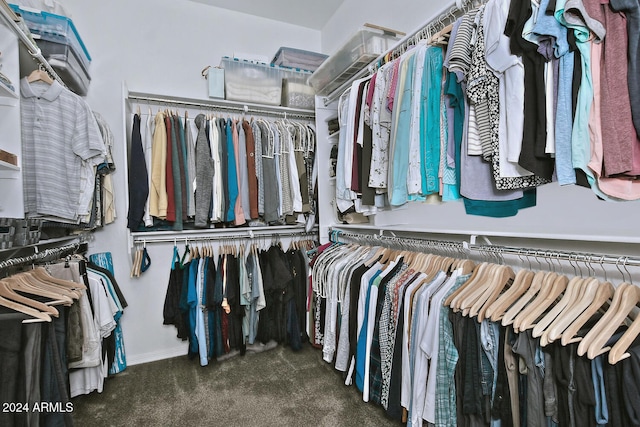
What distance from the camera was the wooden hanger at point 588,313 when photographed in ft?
3.02

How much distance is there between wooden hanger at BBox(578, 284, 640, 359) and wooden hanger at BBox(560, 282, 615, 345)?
0.03 m

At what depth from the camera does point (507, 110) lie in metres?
1.09

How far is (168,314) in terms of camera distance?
2.48 meters

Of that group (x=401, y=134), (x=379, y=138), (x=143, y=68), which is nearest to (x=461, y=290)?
(x=401, y=134)

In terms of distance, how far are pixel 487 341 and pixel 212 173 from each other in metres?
2.03

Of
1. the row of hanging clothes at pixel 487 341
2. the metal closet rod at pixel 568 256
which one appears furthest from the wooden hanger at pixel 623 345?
the metal closet rod at pixel 568 256

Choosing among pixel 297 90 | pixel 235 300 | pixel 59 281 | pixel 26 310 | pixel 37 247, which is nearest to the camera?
pixel 26 310

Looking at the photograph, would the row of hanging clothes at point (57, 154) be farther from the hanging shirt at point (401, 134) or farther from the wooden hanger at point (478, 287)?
the wooden hanger at point (478, 287)

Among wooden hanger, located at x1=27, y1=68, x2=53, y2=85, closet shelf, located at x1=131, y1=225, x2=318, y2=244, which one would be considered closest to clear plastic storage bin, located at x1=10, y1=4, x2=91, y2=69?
wooden hanger, located at x1=27, y1=68, x2=53, y2=85

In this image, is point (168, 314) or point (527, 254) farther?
point (168, 314)

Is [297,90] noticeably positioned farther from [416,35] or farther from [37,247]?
[37,247]

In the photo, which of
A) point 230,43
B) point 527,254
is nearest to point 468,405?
point 527,254

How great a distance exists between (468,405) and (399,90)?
4.52ft

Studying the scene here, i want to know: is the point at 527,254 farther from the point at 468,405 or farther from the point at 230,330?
the point at 230,330
